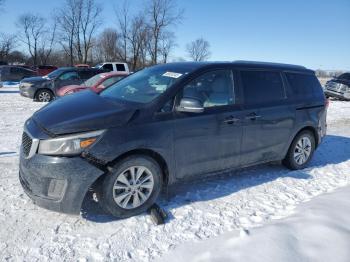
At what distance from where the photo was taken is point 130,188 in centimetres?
372

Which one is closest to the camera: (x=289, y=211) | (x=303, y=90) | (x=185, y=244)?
(x=185, y=244)

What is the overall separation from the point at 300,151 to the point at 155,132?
305 cm

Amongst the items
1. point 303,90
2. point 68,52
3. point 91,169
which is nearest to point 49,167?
point 91,169

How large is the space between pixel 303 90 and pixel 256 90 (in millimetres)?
1266

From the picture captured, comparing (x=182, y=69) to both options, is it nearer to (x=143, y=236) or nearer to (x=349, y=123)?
(x=143, y=236)

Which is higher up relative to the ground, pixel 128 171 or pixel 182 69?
pixel 182 69

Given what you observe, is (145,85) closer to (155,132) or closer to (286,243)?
(155,132)

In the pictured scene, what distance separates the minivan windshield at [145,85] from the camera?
13.5ft

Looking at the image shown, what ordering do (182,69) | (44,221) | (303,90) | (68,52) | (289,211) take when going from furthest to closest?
(68,52) < (303,90) < (182,69) < (289,211) < (44,221)

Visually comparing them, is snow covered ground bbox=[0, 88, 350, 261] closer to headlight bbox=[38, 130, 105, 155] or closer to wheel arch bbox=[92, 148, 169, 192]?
wheel arch bbox=[92, 148, 169, 192]

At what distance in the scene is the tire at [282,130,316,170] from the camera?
5582mm

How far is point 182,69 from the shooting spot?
14.6 ft

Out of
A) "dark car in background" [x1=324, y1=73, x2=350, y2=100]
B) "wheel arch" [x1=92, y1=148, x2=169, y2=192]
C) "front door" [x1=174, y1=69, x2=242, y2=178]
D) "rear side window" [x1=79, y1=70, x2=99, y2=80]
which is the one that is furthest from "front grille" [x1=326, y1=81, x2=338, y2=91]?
"wheel arch" [x1=92, y1=148, x2=169, y2=192]

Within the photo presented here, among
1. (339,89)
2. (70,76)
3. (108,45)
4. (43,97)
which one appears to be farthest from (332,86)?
(108,45)
